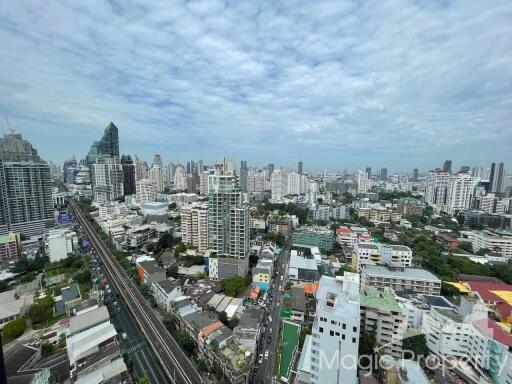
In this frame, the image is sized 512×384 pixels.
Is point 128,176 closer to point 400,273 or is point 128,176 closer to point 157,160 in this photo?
point 157,160

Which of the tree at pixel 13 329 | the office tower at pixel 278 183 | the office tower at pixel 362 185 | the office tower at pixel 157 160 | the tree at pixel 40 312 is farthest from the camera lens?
the office tower at pixel 362 185

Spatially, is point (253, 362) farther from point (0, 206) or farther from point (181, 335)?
point (0, 206)

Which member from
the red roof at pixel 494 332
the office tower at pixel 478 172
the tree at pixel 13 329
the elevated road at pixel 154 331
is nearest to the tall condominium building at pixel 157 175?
the elevated road at pixel 154 331

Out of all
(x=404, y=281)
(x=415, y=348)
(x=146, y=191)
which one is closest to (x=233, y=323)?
(x=415, y=348)

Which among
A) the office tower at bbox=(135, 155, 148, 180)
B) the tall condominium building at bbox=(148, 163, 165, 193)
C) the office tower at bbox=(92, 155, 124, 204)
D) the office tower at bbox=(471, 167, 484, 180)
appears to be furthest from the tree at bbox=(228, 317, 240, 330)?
the office tower at bbox=(471, 167, 484, 180)

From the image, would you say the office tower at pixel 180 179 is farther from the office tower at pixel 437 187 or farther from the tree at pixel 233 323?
the office tower at pixel 437 187

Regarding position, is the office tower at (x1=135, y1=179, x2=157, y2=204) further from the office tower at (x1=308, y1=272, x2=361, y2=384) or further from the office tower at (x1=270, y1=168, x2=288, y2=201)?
the office tower at (x1=308, y1=272, x2=361, y2=384)
